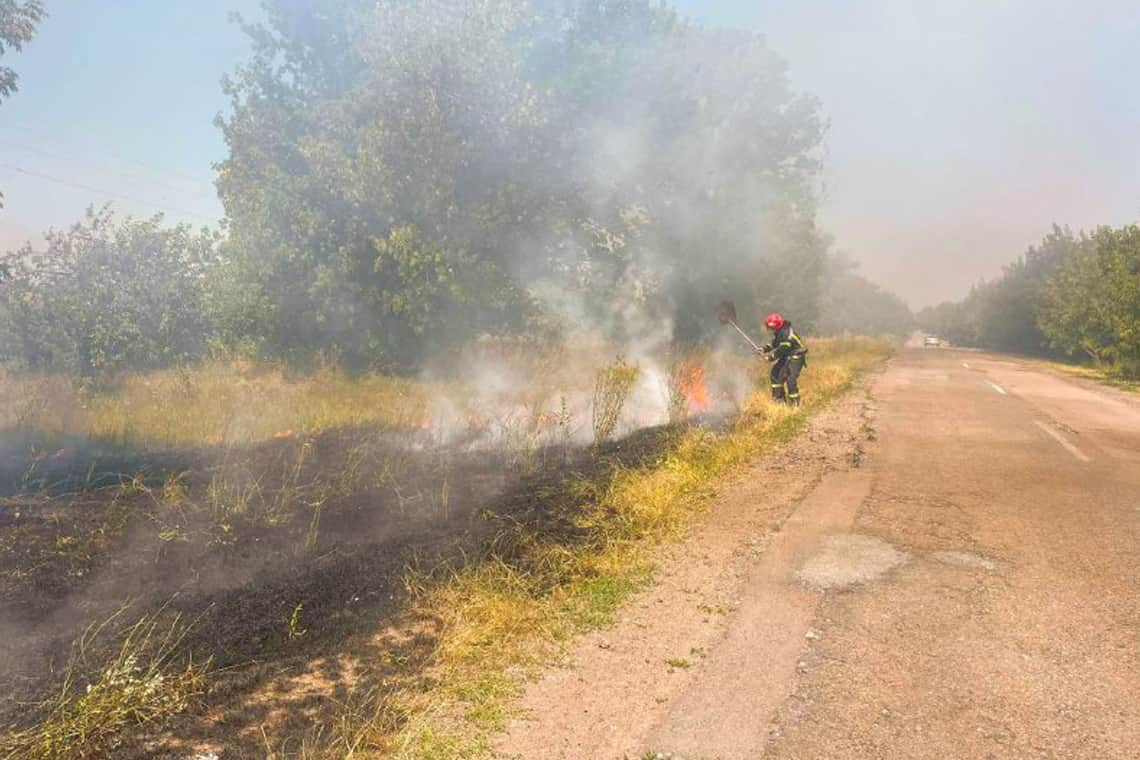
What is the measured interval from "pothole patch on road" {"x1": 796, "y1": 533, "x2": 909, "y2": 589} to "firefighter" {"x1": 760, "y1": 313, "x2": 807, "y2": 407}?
17.9 feet

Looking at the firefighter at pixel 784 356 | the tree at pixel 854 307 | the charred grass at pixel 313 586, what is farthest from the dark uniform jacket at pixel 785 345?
the tree at pixel 854 307

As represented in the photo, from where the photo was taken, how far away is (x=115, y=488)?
22.0 feet

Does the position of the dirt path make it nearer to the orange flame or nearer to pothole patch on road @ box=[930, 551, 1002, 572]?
pothole patch on road @ box=[930, 551, 1002, 572]

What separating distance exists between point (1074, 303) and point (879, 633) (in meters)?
29.3

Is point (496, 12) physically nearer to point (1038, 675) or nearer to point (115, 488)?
point (115, 488)

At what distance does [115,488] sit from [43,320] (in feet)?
19.5

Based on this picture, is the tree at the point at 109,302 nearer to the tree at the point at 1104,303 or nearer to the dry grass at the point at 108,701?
the dry grass at the point at 108,701

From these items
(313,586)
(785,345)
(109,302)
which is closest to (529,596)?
(313,586)

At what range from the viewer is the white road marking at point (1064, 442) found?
7.29m

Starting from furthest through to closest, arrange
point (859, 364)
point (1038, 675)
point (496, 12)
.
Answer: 1. point (859, 364)
2. point (496, 12)
3. point (1038, 675)

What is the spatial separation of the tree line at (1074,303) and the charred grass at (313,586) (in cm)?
1637

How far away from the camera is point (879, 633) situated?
11.0ft

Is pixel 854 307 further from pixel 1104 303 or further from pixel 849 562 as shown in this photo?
pixel 849 562

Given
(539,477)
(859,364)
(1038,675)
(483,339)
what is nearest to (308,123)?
(483,339)
